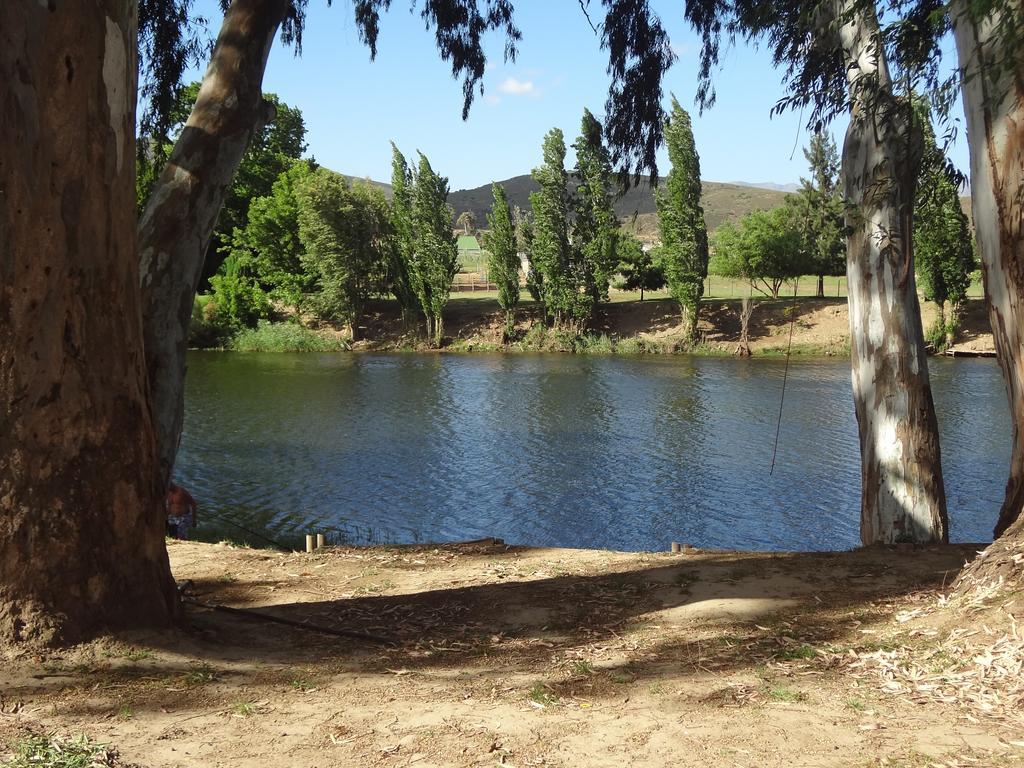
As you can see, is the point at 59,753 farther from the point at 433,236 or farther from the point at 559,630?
the point at 433,236

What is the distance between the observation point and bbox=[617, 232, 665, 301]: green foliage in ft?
130

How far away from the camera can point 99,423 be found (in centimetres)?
384

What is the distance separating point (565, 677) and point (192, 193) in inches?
133

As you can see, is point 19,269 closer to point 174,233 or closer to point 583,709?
point 174,233

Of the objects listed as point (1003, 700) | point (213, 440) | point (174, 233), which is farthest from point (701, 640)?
point (213, 440)

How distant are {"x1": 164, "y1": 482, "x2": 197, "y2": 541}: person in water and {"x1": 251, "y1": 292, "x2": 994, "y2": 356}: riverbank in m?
28.5

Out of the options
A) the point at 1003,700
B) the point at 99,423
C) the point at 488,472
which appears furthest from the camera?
the point at 488,472

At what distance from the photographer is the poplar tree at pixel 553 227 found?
3697 cm

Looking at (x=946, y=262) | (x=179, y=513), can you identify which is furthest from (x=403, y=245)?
(x=179, y=513)

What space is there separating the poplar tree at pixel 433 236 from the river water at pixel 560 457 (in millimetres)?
8754

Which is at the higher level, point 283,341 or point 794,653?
point 283,341

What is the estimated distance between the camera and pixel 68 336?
3744mm

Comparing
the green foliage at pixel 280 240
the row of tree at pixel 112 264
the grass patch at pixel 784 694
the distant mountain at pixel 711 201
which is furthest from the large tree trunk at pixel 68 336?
the distant mountain at pixel 711 201

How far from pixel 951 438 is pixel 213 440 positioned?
48.0 feet
